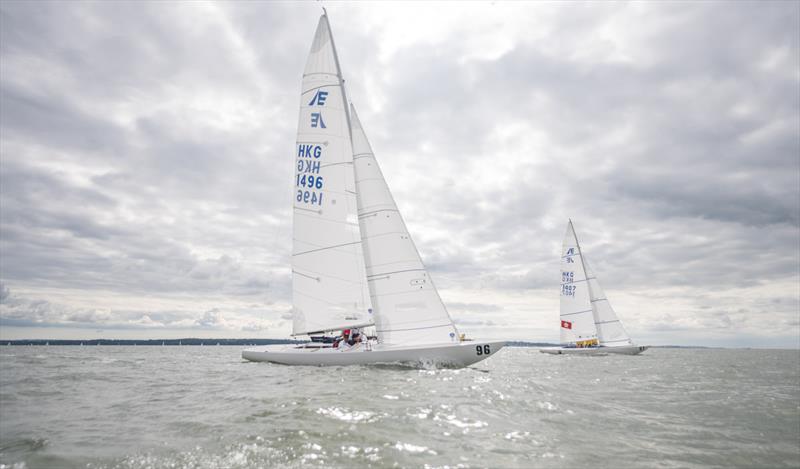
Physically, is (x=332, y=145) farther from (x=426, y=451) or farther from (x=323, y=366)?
(x=426, y=451)

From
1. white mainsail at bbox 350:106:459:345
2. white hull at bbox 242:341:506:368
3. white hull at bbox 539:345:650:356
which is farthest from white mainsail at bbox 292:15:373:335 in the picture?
white hull at bbox 539:345:650:356

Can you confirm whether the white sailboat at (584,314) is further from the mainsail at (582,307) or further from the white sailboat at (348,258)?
the white sailboat at (348,258)

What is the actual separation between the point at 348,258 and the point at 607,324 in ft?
128

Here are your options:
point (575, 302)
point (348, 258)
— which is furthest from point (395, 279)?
point (575, 302)

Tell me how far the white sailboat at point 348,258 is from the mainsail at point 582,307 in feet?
106

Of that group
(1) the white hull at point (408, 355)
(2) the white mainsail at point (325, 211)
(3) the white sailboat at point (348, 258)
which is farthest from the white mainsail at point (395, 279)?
(2) the white mainsail at point (325, 211)

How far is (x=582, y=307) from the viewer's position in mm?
46000

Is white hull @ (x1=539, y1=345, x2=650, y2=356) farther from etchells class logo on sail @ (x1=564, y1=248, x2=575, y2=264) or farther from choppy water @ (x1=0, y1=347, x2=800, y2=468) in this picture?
choppy water @ (x1=0, y1=347, x2=800, y2=468)

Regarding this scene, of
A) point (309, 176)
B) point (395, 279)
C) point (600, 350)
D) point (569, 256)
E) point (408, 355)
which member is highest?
point (309, 176)

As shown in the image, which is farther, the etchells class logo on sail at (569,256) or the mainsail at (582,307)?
the etchells class logo on sail at (569,256)

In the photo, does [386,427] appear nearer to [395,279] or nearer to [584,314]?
[395,279]

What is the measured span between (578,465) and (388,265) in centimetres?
1414

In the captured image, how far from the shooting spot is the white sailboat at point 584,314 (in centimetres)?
4581

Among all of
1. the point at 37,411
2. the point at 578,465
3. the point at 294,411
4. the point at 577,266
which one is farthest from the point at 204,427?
the point at 577,266
